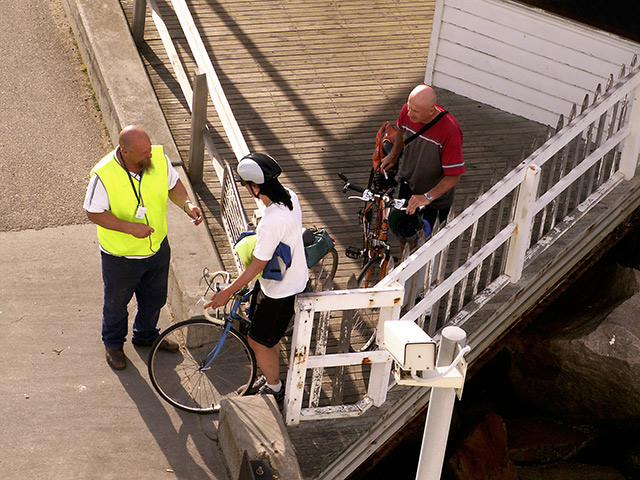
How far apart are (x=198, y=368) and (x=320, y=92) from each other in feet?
14.5

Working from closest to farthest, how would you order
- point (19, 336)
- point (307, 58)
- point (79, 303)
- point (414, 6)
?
point (19, 336) → point (79, 303) → point (307, 58) → point (414, 6)

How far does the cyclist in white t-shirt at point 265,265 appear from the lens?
504cm

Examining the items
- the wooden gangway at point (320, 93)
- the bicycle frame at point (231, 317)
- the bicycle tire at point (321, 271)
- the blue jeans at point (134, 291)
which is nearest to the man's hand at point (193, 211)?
the blue jeans at point (134, 291)

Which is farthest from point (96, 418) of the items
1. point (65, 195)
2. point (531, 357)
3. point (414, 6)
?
point (414, 6)

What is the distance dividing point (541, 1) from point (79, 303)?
18.2 feet

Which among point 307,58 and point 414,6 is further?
point 414,6

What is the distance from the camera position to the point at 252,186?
5070 mm

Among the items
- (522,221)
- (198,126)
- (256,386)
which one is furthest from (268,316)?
(198,126)

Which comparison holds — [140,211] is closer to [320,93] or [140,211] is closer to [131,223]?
[131,223]

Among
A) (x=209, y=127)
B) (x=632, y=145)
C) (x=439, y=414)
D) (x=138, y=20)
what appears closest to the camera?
(x=439, y=414)

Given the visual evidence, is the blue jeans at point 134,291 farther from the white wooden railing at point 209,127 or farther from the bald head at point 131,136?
the bald head at point 131,136

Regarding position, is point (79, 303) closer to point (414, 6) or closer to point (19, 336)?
point (19, 336)

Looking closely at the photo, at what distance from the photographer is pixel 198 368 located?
241 inches

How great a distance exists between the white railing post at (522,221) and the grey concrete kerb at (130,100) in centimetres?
231
